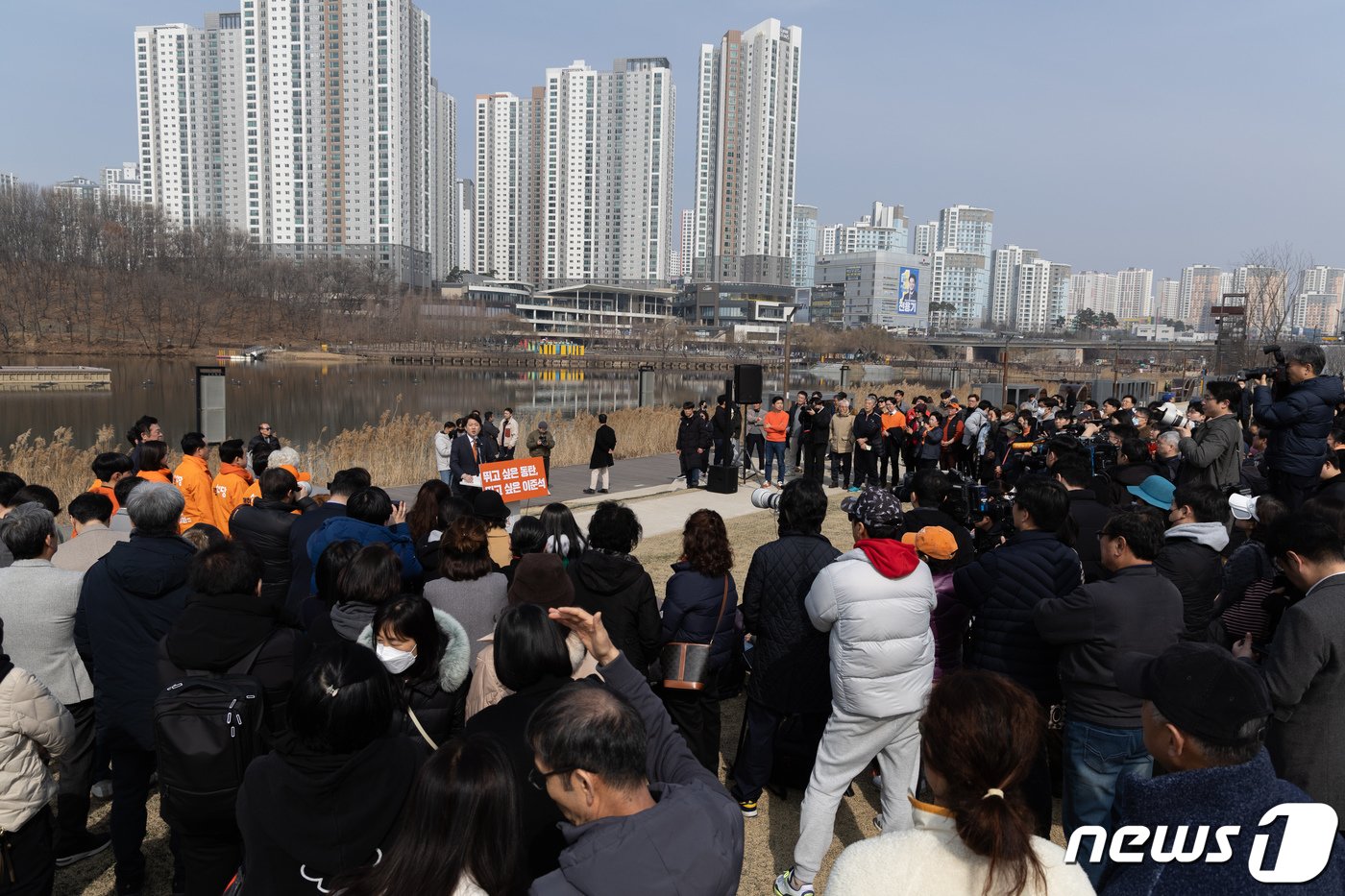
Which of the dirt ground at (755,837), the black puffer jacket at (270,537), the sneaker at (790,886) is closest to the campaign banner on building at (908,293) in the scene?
the black puffer jacket at (270,537)

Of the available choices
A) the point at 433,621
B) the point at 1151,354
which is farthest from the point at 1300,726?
the point at 1151,354

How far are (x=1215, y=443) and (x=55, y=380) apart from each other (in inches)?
1851

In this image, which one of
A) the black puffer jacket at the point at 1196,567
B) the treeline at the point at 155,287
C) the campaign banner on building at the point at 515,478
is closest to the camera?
the black puffer jacket at the point at 1196,567

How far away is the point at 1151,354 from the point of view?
331 feet

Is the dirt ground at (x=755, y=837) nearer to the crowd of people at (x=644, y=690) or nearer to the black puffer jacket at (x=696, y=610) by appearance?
the crowd of people at (x=644, y=690)

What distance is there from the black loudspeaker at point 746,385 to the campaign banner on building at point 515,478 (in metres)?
4.67

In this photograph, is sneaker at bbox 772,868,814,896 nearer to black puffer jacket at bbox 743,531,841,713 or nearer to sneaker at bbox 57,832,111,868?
black puffer jacket at bbox 743,531,841,713

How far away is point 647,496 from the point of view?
45.0 feet

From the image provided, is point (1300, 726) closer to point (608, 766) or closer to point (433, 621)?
point (608, 766)

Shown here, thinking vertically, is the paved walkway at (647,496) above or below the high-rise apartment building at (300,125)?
below

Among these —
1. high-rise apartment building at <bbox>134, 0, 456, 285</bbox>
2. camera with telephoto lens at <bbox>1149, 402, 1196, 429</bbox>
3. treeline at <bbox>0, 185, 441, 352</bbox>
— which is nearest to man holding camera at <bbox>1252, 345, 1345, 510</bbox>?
camera with telephoto lens at <bbox>1149, 402, 1196, 429</bbox>

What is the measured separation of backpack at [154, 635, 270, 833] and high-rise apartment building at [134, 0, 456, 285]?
4844 inches

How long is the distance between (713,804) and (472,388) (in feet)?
154

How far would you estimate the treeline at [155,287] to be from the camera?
248ft
